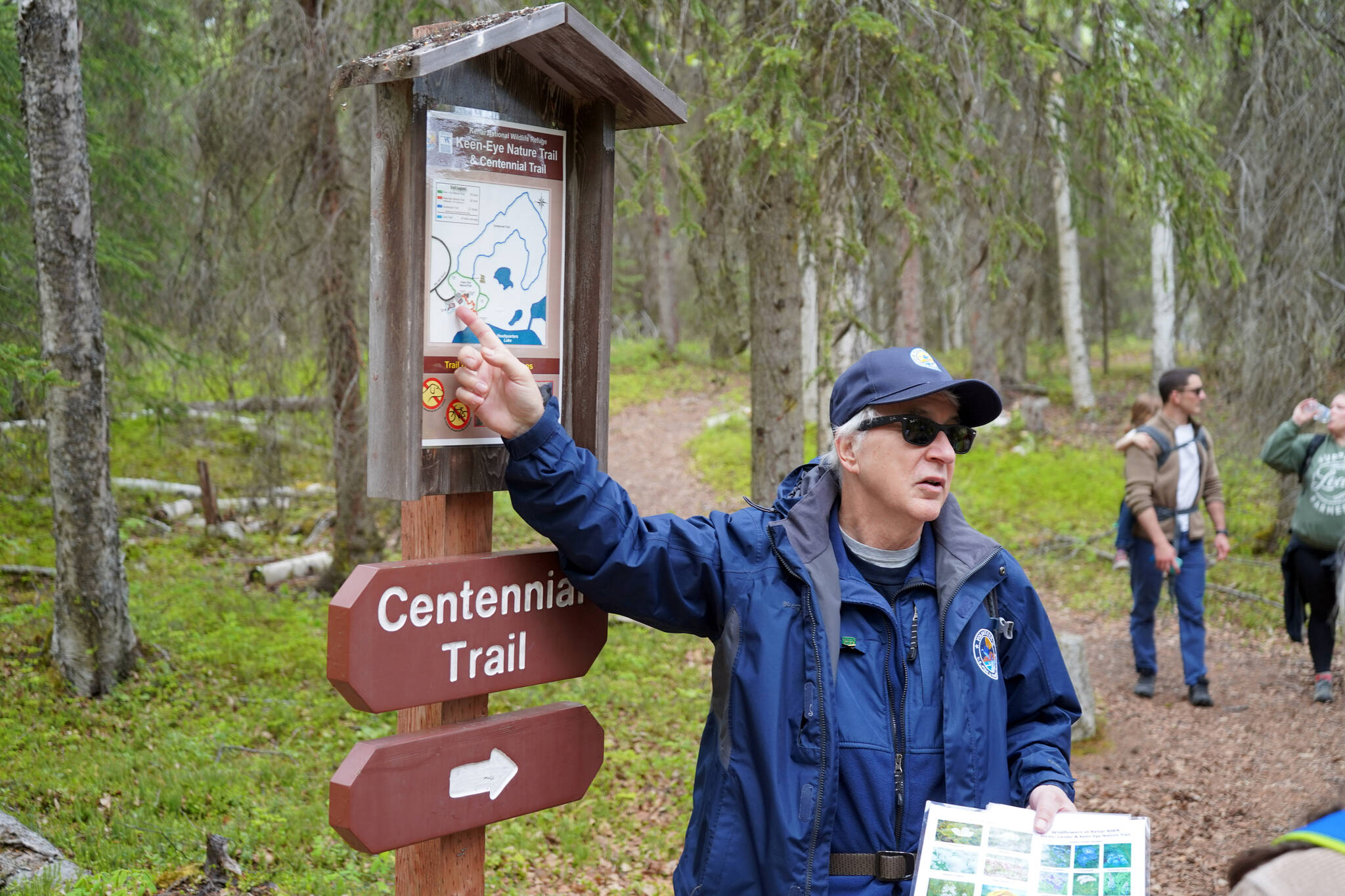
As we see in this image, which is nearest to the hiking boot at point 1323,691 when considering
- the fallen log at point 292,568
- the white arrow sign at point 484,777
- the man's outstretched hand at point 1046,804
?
the man's outstretched hand at point 1046,804

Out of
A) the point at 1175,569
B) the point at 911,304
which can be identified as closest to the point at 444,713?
the point at 1175,569

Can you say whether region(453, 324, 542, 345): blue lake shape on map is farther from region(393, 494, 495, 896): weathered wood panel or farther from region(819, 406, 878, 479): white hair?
region(819, 406, 878, 479): white hair

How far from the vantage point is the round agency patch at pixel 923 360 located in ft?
8.59

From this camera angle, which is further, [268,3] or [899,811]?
[268,3]

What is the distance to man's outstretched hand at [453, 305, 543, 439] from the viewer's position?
7.68 ft

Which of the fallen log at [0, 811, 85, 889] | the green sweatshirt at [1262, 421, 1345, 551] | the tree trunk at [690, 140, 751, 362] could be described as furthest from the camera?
the green sweatshirt at [1262, 421, 1345, 551]

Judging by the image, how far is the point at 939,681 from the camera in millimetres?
2398

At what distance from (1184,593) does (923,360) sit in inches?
224

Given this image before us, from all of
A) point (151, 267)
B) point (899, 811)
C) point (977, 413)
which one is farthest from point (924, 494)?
point (151, 267)

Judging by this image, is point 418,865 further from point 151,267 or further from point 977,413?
point 151,267

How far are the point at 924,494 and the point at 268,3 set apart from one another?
310 inches

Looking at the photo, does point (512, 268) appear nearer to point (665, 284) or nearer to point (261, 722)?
point (261, 722)

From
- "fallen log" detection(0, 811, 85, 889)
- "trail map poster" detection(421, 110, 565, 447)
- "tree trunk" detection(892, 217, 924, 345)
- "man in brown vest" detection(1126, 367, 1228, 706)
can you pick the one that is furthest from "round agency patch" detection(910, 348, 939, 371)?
"tree trunk" detection(892, 217, 924, 345)

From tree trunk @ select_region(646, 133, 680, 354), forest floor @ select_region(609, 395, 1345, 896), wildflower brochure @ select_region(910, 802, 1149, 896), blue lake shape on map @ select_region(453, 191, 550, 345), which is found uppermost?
tree trunk @ select_region(646, 133, 680, 354)
